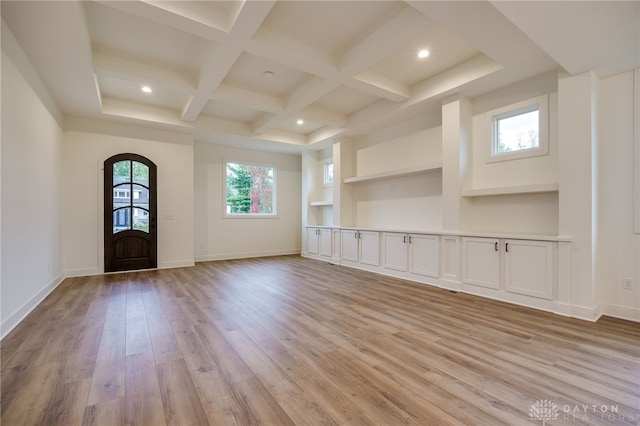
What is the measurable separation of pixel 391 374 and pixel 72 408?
190 cm

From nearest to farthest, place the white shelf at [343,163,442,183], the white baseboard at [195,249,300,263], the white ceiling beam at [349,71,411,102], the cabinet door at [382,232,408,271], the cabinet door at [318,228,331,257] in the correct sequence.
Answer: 1. the white ceiling beam at [349,71,411,102]
2. the white shelf at [343,163,442,183]
3. the cabinet door at [382,232,408,271]
4. the cabinet door at [318,228,331,257]
5. the white baseboard at [195,249,300,263]

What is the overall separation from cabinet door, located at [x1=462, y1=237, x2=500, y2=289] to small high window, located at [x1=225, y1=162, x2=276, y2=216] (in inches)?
202

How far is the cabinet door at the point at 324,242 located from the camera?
6.64 m

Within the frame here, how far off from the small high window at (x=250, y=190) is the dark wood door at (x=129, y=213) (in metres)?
1.80

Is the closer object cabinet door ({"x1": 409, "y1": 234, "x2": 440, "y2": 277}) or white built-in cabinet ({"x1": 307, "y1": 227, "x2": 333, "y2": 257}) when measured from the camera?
cabinet door ({"x1": 409, "y1": 234, "x2": 440, "y2": 277})

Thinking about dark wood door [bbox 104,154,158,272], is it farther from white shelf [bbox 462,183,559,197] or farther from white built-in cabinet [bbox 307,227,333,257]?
white shelf [bbox 462,183,559,197]

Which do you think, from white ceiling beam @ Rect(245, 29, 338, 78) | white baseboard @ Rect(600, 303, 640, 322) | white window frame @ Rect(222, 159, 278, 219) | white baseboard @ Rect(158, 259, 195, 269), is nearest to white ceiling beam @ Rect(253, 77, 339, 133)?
white ceiling beam @ Rect(245, 29, 338, 78)

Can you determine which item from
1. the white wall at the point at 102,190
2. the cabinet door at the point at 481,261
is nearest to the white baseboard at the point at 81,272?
the white wall at the point at 102,190

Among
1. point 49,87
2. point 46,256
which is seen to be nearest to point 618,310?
point 46,256

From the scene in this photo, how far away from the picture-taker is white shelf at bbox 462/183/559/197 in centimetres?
332

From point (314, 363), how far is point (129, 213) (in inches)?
201

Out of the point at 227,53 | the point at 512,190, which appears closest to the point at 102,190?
the point at 227,53

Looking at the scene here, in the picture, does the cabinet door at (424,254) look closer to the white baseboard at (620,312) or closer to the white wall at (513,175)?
the white wall at (513,175)

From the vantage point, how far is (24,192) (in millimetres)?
3164
